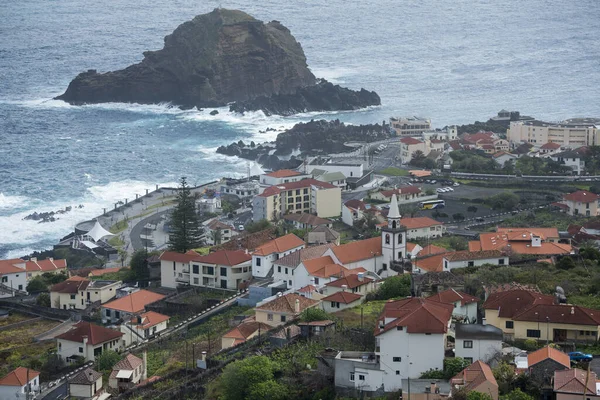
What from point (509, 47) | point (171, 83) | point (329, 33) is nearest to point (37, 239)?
point (171, 83)

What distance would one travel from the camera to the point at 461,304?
3116cm

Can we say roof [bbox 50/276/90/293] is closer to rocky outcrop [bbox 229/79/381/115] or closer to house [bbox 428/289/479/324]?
house [bbox 428/289/479/324]

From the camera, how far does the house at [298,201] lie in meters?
56.4

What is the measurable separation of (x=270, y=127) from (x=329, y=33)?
2366 inches

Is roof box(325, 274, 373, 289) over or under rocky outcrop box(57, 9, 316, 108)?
under

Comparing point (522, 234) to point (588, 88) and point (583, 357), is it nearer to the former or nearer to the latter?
point (583, 357)

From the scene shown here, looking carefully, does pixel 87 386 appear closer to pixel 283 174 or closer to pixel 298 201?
pixel 298 201

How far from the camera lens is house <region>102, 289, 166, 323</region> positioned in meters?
41.0

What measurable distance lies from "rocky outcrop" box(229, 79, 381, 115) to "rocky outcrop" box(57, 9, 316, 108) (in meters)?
3.60

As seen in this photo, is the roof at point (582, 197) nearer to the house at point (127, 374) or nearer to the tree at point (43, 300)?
the tree at point (43, 300)

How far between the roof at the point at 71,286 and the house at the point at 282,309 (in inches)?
396

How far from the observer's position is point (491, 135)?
246 feet

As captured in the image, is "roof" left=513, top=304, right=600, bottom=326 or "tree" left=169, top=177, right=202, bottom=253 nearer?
"roof" left=513, top=304, right=600, bottom=326

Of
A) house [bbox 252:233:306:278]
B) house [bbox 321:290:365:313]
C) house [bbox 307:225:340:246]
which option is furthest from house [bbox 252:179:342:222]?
house [bbox 321:290:365:313]
